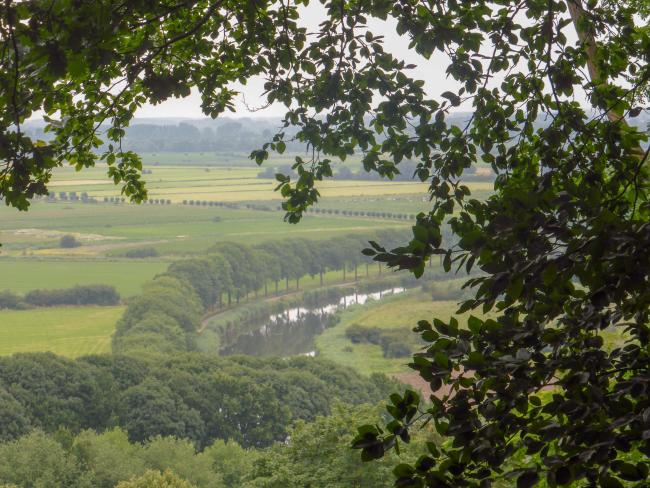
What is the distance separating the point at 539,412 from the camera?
10.1 ft

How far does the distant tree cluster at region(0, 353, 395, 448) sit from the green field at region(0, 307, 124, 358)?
18.5 meters

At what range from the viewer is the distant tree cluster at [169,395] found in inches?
1688

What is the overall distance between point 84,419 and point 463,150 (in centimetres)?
4106

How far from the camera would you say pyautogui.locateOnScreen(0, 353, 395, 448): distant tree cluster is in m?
42.9

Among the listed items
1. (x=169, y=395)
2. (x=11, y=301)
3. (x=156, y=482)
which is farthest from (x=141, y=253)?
(x=156, y=482)

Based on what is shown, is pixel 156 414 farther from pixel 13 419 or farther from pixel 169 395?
pixel 13 419

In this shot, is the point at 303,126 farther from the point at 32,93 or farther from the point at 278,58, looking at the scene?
the point at 32,93

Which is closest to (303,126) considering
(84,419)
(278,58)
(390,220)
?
(278,58)

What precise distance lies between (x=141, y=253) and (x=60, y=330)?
1101 inches

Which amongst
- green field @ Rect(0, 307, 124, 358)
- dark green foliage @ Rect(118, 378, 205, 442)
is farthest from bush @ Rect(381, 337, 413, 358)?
dark green foliage @ Rect(118, 378, 205, 442)

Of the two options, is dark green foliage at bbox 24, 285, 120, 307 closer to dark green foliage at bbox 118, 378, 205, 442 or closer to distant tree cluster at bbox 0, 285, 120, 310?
distant tree cluster at bbox 0, 285, 120, 310

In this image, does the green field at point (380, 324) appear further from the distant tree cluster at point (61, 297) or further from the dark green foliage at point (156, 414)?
the distant tree cluster at point (61, 297)

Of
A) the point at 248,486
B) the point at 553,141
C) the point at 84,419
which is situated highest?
the point at 553,141

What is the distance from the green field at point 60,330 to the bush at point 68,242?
27363 millimetres
